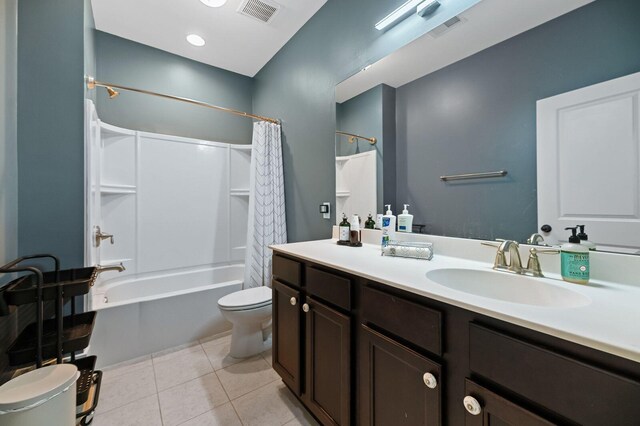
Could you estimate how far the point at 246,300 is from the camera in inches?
75.8

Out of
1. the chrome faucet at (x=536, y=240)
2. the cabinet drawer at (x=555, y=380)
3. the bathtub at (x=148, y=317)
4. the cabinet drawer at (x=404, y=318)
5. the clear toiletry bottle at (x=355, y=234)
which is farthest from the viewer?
the bathtub at (x=148, y=317)

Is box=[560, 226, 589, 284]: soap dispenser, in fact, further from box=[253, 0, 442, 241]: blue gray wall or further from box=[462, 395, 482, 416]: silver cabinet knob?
box=[253, 0, 442, 241]: blue gray wall

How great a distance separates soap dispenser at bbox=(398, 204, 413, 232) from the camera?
1.42m

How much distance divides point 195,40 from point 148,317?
2.54 meters

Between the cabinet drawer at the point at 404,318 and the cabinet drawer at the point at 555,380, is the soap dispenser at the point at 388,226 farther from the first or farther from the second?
the cabinet drawer at the point at 555,380

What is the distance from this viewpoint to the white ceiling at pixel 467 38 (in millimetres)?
978

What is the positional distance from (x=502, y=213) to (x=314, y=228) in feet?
4.54

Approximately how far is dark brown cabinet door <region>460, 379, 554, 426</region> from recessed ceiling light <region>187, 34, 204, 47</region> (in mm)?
3150

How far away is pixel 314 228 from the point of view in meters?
2.18

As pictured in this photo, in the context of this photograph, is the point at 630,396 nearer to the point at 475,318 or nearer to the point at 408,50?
the point at 475,318

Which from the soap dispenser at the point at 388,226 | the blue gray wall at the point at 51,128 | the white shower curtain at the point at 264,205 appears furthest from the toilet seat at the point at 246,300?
the soap dispenser at the point at 388,226

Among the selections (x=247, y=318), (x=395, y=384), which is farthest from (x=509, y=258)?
(x=247, y=318)

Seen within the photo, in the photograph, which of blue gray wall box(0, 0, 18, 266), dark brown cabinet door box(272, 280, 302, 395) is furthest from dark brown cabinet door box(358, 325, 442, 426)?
blue gray wall box(0, 0, 18, 266)

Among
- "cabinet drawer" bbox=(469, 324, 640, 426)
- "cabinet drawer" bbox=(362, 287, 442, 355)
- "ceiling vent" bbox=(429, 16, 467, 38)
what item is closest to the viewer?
"cabinet drawer" bbox=(469, 324, 640, 426)
